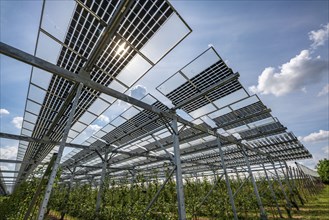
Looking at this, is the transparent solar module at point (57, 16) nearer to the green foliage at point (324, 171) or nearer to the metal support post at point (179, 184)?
the metal support post at point (179, 184)

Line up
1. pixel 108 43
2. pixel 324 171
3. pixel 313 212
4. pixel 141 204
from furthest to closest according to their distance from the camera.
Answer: pixel 324 171
pixel 141 204
pixel 313 212
pixel 108 43

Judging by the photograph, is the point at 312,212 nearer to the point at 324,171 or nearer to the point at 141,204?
the point at 141,204

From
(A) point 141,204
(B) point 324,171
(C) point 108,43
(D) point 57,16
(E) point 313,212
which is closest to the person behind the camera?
(D) point 57,16

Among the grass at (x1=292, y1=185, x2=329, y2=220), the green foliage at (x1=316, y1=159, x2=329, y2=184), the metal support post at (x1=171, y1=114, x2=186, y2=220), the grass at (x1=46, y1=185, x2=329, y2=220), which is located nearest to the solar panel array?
the metal support post at (x1=171, y1=114, x2=186, y2=220)

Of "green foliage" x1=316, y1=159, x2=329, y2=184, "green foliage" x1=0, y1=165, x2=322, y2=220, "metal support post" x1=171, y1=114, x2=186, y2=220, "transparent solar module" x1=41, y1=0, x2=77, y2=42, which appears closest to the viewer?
"transparent solar module" x1=41, y1=0, x2=77, y2=42

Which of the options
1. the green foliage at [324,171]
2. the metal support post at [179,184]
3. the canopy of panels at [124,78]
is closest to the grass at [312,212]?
the canopy of panels at [124,78]

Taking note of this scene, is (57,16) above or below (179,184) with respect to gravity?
above

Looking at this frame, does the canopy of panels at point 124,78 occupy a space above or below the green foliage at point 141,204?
above

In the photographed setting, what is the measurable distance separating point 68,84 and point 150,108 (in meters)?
3.39

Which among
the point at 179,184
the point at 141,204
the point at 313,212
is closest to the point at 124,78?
the point at 179,184

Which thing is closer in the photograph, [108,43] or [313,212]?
[108,43]

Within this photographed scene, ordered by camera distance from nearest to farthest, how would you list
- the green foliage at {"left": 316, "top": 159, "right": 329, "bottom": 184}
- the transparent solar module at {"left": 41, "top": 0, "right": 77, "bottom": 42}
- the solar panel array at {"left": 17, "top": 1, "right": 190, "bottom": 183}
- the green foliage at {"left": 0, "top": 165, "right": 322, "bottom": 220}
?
the transparent solar module at {"left": 41, "top": 0, "right": 77, "bottom": 42}
the solar panel array at {"left": 17, "top": 1, "right": 190, "bottom": 183}
the green foliage at {"left": 0, "top": 165, "right": 322, "bottom": 220}
the green foliage at {"left": 316, "top": 159, "right": 329, "bottom": 184}

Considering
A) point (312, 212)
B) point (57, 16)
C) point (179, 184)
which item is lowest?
point (312, 212)

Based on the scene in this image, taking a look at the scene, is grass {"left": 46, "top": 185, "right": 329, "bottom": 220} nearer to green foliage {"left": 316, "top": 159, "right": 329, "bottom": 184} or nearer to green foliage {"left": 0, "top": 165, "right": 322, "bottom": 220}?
green foliage {"left": 0, "top": 165, "right": 322, "bottom": 220}
